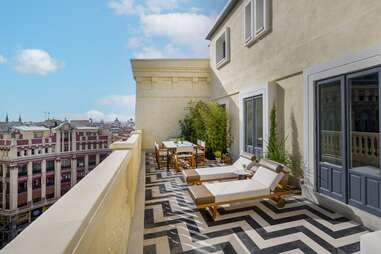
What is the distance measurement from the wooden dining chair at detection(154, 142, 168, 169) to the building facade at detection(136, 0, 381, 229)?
3341 millimetres

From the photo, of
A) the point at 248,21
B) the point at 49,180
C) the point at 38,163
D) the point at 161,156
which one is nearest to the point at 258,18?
the point at 248,21

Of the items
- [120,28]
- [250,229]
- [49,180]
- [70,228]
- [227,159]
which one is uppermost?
[120,28]

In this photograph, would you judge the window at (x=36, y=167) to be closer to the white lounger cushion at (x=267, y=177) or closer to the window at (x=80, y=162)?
the window at (x=80, y=162)

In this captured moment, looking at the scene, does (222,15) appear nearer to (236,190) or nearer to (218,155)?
(218,155)

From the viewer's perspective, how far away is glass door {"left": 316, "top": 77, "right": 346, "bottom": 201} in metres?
3.35

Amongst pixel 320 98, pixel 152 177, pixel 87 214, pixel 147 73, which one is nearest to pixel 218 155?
pixel 152 177

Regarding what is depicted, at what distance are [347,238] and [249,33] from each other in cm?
599

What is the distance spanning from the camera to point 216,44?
9.16 meters

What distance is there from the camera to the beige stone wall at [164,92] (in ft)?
33.2

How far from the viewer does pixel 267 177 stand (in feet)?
12.5

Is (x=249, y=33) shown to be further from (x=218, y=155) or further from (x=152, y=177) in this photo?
(x=152, y=177)

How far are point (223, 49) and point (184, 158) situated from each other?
5585 millimetres

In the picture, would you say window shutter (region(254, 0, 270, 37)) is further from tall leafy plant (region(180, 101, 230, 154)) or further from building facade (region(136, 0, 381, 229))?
tall leafy plant (region(180, 101, 230, 154))

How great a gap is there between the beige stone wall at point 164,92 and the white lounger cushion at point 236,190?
683 cm
